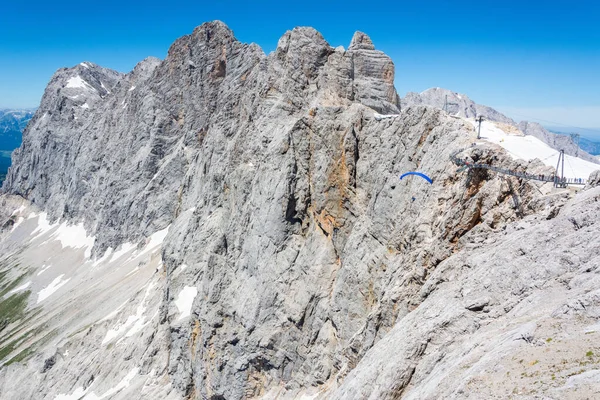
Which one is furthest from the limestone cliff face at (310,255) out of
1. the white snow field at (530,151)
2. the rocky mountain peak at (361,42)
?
the white snow field at (530,151)

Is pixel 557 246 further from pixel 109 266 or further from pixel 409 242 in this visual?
pixel 109 266

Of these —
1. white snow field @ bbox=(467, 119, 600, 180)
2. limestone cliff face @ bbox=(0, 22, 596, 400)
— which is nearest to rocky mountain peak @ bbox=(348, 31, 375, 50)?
limestone cliff face @ bbox=(0, 22, 596, 400)

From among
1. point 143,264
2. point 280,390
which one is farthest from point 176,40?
point 280,390

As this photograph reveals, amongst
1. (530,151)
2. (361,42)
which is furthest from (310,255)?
(361,42)

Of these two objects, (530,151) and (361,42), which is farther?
(361,42)

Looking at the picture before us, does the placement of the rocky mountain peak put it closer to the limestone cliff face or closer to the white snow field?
the limestone cliff face

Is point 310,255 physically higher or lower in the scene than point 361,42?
lower

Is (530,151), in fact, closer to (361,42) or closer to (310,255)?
(310,255)
